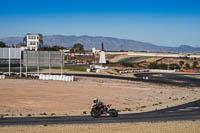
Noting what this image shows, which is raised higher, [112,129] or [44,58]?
[44,58]

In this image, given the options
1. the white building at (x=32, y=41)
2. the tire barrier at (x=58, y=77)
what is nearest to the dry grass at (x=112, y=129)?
the tire barrier at (x=58, y=77)

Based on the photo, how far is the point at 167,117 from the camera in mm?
28344

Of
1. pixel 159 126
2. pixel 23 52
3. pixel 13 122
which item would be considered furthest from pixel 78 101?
pixel 23 52

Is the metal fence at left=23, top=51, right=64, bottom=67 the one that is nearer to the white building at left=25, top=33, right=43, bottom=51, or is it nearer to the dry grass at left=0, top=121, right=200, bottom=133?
the dry grass at left=0, top=121, right=200, bottom=133

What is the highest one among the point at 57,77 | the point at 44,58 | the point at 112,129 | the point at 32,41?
the point at 32,41

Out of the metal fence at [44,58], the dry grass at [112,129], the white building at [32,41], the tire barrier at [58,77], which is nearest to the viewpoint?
the dry grass at [112,129]

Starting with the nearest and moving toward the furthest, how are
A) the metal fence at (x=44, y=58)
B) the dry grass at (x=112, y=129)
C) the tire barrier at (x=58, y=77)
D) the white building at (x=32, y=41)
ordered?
the dry grass at (x=112, y=129), the tire barrier at (x=58, y=77), the metal fence at (x=44, y=58), the white building at (x=32, y=41)

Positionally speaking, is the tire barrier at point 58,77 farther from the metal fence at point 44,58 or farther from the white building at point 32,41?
the white building at point 32,41

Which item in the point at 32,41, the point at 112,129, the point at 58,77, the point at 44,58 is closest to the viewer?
the point at 112,129

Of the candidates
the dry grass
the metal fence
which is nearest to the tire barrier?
the metal fence

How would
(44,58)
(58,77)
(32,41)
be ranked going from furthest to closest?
1. (32,41)
2. (44,58)
3. (58,77)

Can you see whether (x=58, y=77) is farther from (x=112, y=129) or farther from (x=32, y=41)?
(x=32, y=41)

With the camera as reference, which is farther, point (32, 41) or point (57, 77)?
point (32, 41)

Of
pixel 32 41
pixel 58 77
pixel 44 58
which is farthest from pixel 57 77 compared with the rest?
pixel 32 41
